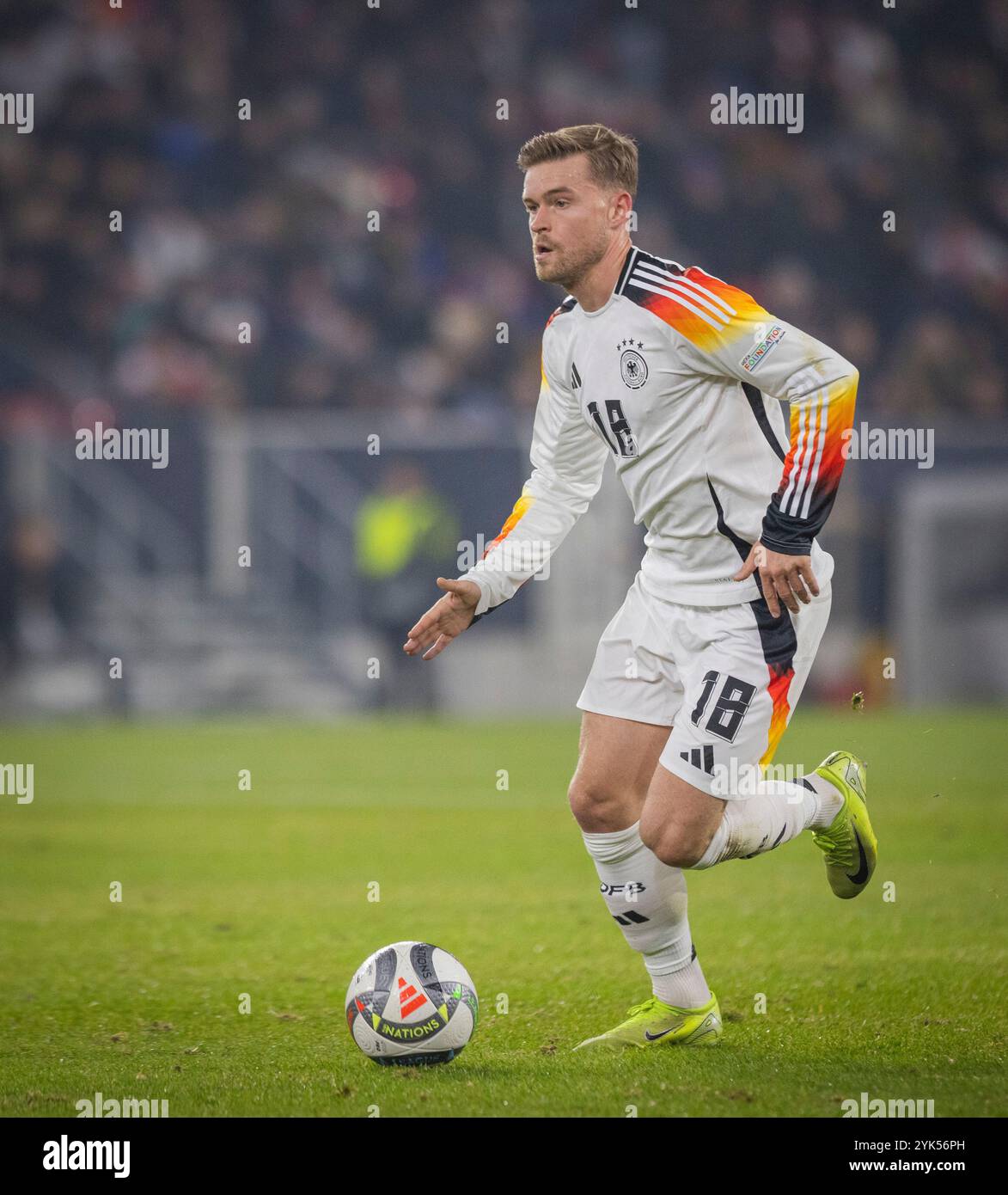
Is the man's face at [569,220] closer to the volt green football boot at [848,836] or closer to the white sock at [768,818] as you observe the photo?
the white sock at [768,818]

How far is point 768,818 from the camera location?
4551 millimetres

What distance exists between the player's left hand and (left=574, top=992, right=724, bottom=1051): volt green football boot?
1.23 metres

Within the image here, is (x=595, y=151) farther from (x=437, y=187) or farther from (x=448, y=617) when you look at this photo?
(x=437, y=187)

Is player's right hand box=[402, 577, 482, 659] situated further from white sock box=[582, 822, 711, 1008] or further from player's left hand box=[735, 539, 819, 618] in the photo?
player's left hand box=[735, 539, 819, 618]

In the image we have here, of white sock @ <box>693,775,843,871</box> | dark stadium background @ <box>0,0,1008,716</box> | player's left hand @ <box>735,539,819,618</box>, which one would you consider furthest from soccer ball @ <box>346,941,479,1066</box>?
dark stadium background @ <box>0,0,1008,716</box>

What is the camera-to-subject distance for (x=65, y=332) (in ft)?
60.6

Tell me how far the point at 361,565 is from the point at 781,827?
12246mm

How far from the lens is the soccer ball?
433cm

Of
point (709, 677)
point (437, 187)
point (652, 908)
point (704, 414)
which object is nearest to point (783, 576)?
point (709, 677)

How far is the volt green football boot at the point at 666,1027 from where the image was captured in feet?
15.0

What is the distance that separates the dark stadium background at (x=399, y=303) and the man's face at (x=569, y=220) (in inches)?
459

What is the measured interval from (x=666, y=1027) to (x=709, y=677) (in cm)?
103

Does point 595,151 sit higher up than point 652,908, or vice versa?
point 595,151
